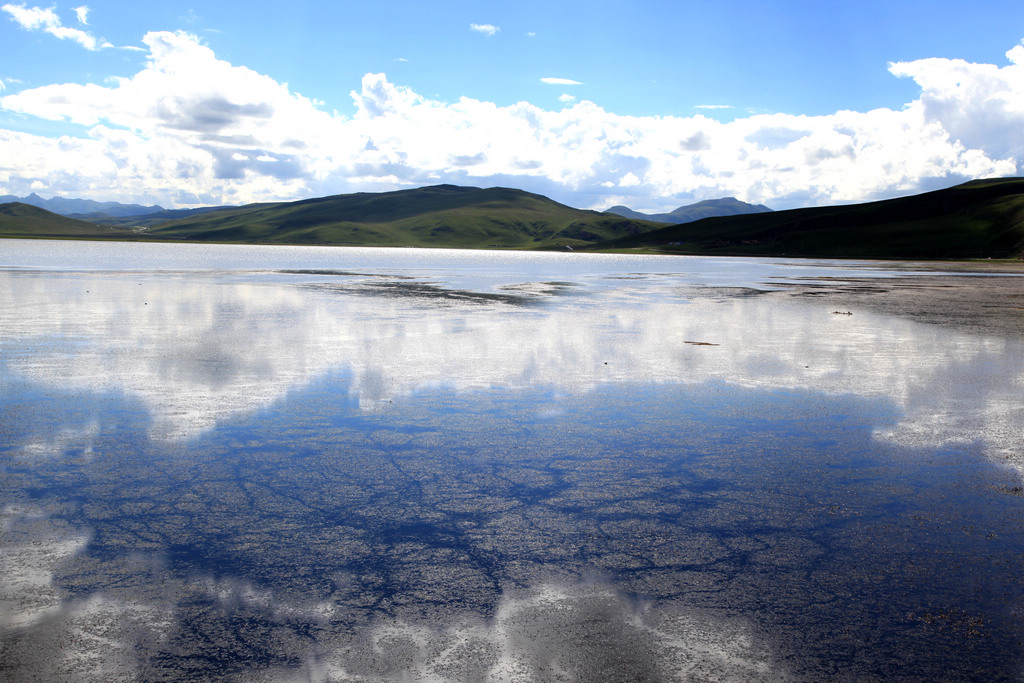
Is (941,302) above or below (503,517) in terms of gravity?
above

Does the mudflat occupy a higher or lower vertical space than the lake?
higher

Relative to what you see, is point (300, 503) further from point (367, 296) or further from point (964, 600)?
point (367, 296)

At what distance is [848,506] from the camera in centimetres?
952

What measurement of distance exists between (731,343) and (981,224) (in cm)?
18928

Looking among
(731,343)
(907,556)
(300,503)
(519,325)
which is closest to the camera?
(907,556)

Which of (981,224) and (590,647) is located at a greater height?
(981,224)

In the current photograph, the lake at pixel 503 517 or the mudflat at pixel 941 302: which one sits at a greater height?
the mudflat at pixel 941 302

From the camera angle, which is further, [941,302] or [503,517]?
[941,302]

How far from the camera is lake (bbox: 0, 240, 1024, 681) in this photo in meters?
6.11

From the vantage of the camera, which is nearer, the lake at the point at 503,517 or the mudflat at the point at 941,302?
the lake at the point at 503,517

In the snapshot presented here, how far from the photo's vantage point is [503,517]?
9008 mm

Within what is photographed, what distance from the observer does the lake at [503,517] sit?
611 centimetres

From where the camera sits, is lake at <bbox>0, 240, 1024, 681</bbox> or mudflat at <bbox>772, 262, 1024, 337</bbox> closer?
lake at <bbox>0, 240, 1024, 681</bbox>

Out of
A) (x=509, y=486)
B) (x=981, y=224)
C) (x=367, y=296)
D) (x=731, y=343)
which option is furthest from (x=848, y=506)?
(x=981, y=224)
